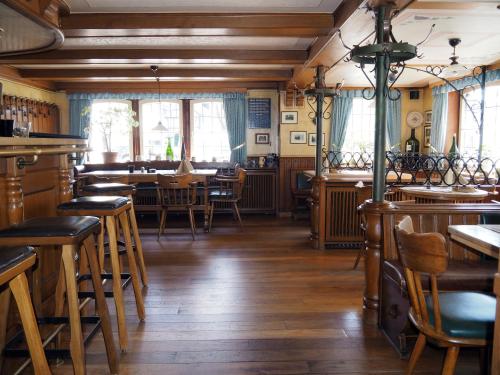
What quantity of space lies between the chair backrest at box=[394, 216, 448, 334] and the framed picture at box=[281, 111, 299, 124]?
6.02 m

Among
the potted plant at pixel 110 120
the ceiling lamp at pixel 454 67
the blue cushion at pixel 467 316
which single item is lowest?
the blue cushion at pixel 467 316

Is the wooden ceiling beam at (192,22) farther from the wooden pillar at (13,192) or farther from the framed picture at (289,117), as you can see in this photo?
the framed picture at (289,117)

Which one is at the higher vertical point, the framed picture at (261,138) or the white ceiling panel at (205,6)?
the white ceiling panel at (205,6)

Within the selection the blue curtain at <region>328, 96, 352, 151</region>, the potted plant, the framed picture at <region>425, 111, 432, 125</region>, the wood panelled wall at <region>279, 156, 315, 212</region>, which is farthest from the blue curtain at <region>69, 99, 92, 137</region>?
the framed picture at <region>425, 111, 432, 125</region>

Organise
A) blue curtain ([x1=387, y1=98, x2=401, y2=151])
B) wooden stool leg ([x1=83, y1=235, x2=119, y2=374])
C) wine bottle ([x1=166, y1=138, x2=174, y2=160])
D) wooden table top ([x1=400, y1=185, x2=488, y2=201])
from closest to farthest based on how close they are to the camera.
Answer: wooden stool leg ([x1=83, y1=235, x2=119, y2=374]) → wooden table top ([x1=400, y1=185, x2=488, y2=201]) → wine bottle ([x1=166, y1=138, x2=174, y2=160]) → blue curtain ([x1=387, y1=98, x2=401, y2=151])

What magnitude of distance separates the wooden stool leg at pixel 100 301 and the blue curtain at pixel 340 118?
664cm

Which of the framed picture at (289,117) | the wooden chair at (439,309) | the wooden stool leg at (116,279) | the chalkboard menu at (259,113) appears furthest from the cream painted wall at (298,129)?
the wooden chair at (439,309)

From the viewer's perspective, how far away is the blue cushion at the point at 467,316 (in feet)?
6.20

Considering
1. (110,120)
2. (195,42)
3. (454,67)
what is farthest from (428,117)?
(110,120)

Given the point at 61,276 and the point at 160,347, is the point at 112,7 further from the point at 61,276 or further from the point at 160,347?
the point at 160,347

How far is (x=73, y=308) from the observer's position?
6.37 ft

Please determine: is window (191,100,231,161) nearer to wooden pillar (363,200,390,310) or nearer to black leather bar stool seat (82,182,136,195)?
black leather bar stool seat (82,182,136,195)

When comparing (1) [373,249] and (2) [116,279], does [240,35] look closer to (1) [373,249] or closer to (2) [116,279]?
(1) [373,249]

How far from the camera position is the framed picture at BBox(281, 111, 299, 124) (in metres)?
7.95
